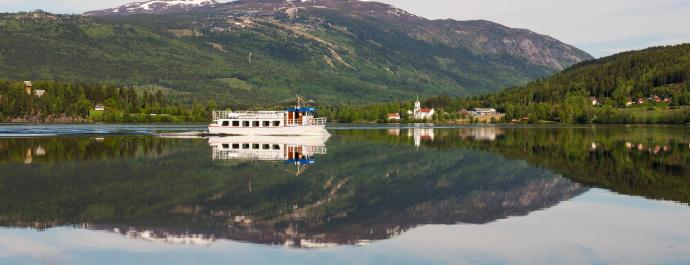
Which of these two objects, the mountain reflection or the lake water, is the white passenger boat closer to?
the mountain reflection

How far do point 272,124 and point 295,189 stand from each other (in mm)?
74337

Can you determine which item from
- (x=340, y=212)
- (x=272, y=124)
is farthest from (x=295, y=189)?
(x=272, y=124)

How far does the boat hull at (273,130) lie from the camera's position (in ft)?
334

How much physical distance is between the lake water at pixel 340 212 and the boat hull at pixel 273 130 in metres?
52.3

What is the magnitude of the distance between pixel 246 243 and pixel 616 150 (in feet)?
164

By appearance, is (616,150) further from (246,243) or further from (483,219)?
(246,243)

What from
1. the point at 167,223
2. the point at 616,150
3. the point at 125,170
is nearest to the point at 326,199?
the point at 167,223

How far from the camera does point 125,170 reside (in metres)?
42.4

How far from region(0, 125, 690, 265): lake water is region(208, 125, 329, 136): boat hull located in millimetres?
52316

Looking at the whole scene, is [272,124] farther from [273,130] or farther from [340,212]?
[340,212]

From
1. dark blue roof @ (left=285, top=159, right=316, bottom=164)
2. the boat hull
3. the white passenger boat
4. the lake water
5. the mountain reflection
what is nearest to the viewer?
the lake water

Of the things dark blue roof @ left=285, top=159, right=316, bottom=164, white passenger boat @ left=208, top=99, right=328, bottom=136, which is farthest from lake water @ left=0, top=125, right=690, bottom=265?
white passenger boat @ left=208, top=99, right=328, bottom=136

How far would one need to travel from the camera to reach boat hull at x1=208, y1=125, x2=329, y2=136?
102 meters

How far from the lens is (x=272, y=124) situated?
355 feet
